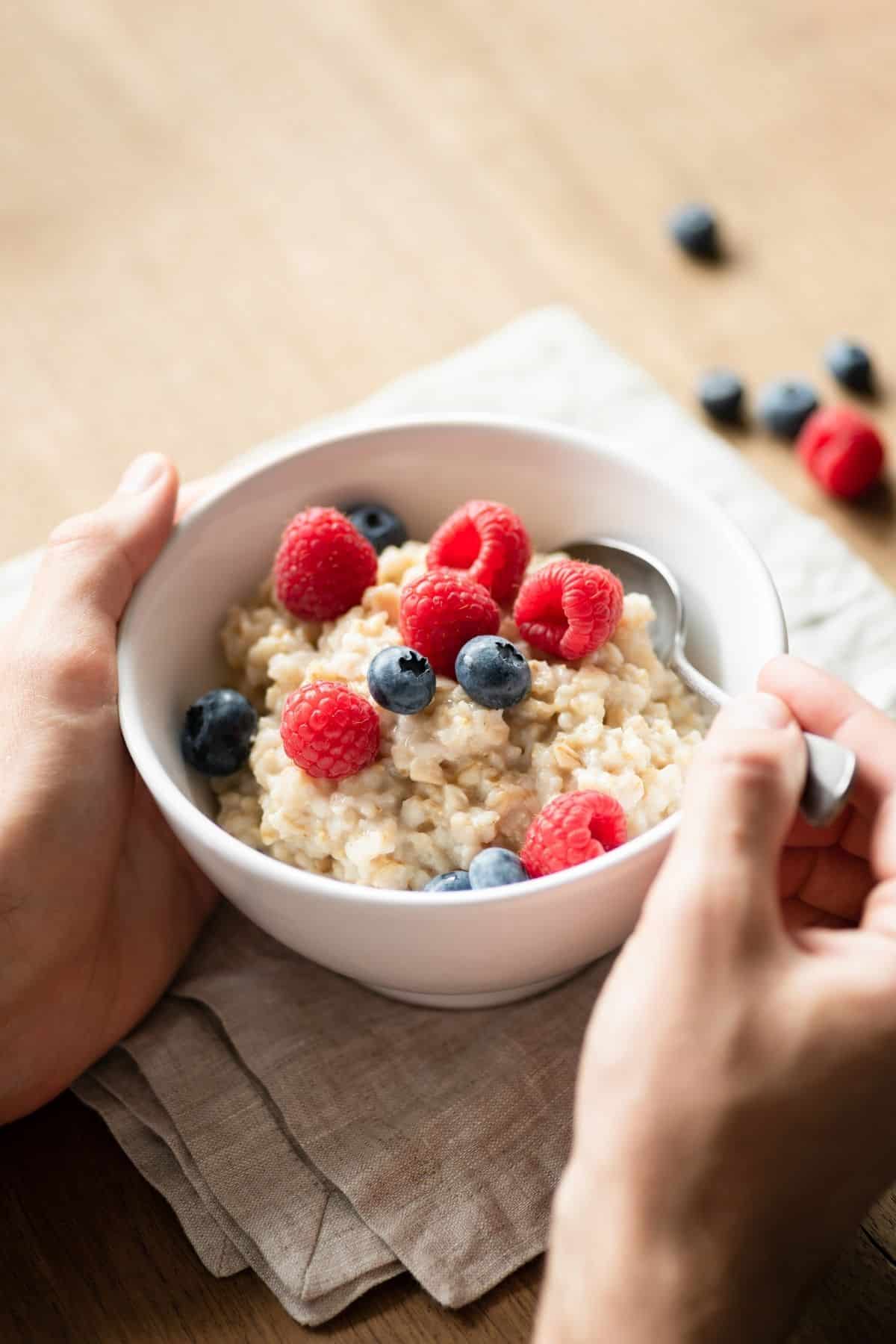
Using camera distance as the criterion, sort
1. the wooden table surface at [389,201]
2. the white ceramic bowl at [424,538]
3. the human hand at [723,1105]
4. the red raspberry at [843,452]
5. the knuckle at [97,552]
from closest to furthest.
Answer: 1. the human hand at [723,1105]
2. the white ceramic bowl at [424,538]
3. the knuckle at [97,552]
4. the red raspberry at [843,452]
5. the wooden table surface at [389,201]

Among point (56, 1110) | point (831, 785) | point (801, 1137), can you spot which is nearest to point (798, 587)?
point (831, 785)

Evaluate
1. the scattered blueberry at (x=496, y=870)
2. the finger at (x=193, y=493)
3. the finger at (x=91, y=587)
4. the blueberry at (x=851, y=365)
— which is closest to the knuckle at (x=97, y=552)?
the finger at (x=91, y=587)

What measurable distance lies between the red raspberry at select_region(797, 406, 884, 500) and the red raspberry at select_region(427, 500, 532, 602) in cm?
63

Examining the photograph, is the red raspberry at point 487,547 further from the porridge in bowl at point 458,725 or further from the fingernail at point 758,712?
the fingernail at point 758,712

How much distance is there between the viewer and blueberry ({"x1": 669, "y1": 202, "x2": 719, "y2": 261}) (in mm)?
2066

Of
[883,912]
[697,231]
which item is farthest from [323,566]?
[697,231]

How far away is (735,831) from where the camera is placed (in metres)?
0.90

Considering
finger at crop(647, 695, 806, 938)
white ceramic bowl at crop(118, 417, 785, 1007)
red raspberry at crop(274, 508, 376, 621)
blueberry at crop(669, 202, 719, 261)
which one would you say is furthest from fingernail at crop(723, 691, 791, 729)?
blueberry at crop(669, 202, 719, 261)

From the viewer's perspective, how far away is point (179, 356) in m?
2.01

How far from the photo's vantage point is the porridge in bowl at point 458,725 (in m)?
1.13

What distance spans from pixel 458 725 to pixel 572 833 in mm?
148

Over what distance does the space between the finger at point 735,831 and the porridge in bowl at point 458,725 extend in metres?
0.16

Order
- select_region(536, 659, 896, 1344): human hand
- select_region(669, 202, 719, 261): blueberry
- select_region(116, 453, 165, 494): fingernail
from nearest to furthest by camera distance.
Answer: select_region(536, 659, 896, 1344): human hand < select_region(116, 453, 165, 494): fingernail < select_region(669, 202, 719, 261): blueberry

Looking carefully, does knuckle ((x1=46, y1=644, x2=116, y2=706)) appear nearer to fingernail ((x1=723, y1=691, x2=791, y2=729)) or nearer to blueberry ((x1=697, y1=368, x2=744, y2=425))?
fingernail ((x1=723, y1=691, x2=791, y2=729))
